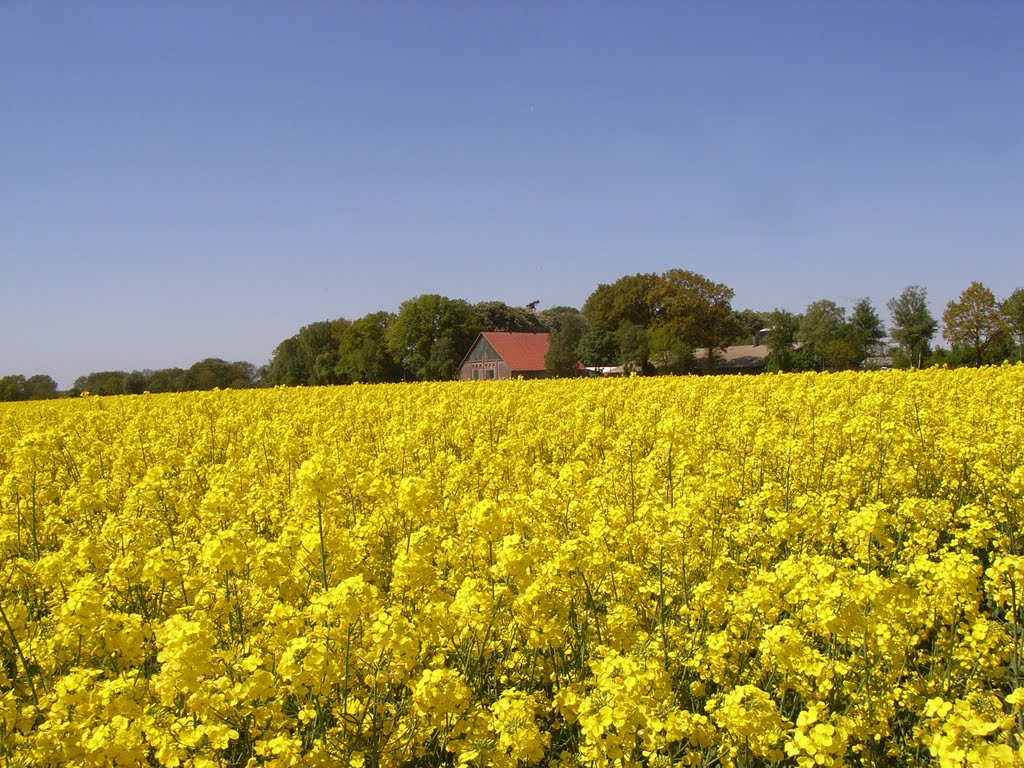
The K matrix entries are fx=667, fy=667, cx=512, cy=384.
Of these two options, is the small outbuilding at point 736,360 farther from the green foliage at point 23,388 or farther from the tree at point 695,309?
the green foliage at point 23,388

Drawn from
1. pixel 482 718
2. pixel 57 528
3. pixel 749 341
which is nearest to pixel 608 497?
pixel 482 718

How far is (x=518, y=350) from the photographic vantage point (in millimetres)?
70188

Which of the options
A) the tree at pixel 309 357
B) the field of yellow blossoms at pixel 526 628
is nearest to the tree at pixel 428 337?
the tree at pixel 309 357

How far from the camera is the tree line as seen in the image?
53062 mm

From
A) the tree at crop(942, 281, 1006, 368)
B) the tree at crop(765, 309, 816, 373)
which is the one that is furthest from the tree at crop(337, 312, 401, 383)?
the tree at crop(942, 281, 1006, 368)

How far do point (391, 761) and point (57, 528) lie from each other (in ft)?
18.0

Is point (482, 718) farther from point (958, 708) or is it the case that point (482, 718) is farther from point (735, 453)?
point (735, 453)

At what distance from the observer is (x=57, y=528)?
6.84m

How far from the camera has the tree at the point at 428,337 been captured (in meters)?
71.8

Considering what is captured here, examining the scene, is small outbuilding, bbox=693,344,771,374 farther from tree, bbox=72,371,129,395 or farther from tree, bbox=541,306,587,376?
tree, bbox=72,371,129,395

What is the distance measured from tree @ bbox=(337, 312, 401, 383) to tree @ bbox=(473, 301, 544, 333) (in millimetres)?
20926

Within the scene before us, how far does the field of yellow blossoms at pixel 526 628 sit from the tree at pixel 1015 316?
183 ft

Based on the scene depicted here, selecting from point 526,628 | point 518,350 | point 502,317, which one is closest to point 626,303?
point 518,350

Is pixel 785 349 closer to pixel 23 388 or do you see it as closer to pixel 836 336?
pixel 836 336
